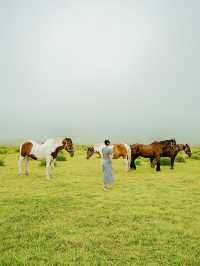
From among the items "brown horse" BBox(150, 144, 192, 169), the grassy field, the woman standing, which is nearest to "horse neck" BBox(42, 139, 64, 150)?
the grassy field

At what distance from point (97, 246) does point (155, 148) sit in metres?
14.7

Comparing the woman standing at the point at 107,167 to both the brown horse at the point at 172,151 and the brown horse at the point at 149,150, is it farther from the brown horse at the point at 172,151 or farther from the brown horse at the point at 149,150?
the brown horse at the point at 172,151

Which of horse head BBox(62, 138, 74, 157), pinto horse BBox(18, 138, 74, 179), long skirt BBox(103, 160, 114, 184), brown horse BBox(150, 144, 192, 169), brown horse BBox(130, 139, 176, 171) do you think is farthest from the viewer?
brown horse BBox(150, 144, 192, 169)

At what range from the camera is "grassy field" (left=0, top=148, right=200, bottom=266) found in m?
7.28

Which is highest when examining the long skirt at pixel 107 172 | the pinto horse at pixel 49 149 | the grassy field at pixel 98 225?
the pinto horse at pixel 49 149

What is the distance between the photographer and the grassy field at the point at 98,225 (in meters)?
7.28

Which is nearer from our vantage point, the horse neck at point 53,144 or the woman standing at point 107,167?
the woman standing at point 107,167

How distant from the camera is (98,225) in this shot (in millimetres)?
9258

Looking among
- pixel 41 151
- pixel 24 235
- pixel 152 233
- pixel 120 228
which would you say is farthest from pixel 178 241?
pixel 41 151

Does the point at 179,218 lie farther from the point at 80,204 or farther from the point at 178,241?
the point at 80,204

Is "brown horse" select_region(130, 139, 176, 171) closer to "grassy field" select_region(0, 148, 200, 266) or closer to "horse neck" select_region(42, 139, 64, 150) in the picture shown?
"horse neck" select_region(42, 139, 64, 150)

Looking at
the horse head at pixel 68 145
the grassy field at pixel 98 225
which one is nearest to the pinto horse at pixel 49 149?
the horse head at pixel 68 145

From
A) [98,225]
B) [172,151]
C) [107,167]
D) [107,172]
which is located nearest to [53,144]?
[107,167]

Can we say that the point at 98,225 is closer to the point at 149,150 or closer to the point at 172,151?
the point at 149,150
